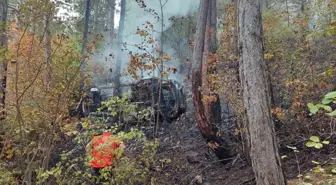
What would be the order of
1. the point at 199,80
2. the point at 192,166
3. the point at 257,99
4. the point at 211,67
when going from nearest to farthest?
the point at 257,99 < the point at 199,80 < the point at 211,67 < the point at 192,166

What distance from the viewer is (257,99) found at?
348 cm

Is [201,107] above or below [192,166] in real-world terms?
above

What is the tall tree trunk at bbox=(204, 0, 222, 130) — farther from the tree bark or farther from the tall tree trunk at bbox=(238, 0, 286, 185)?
the tall tree trunk at bbox=(238, 0, 286, 185)

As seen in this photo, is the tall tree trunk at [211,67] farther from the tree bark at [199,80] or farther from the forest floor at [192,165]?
the forest floor at [192,165]

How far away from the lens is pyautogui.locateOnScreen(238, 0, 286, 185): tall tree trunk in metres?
3.38

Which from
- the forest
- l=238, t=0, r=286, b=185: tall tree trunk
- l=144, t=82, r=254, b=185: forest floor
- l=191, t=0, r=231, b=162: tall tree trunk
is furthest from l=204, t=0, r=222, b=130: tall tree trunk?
l=238, t=0, r=286, b=185: tall tree trunk

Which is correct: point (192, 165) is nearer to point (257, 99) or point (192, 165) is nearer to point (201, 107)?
point (201, 107)

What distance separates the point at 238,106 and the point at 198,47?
6.03ft

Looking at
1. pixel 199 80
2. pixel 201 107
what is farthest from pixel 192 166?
pixel 199 80

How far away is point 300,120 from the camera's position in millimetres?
5617

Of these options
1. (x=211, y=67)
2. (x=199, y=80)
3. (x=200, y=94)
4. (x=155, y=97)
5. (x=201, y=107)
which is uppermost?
(x=211, y=67)

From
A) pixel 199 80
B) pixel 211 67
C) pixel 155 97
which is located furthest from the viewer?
pixel 155 97

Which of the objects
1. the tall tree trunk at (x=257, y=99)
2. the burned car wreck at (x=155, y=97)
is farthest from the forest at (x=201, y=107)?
the burned car wreck at (x=155, y=97)

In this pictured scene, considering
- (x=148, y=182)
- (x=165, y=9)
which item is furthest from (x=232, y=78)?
(x=165, y=9)
